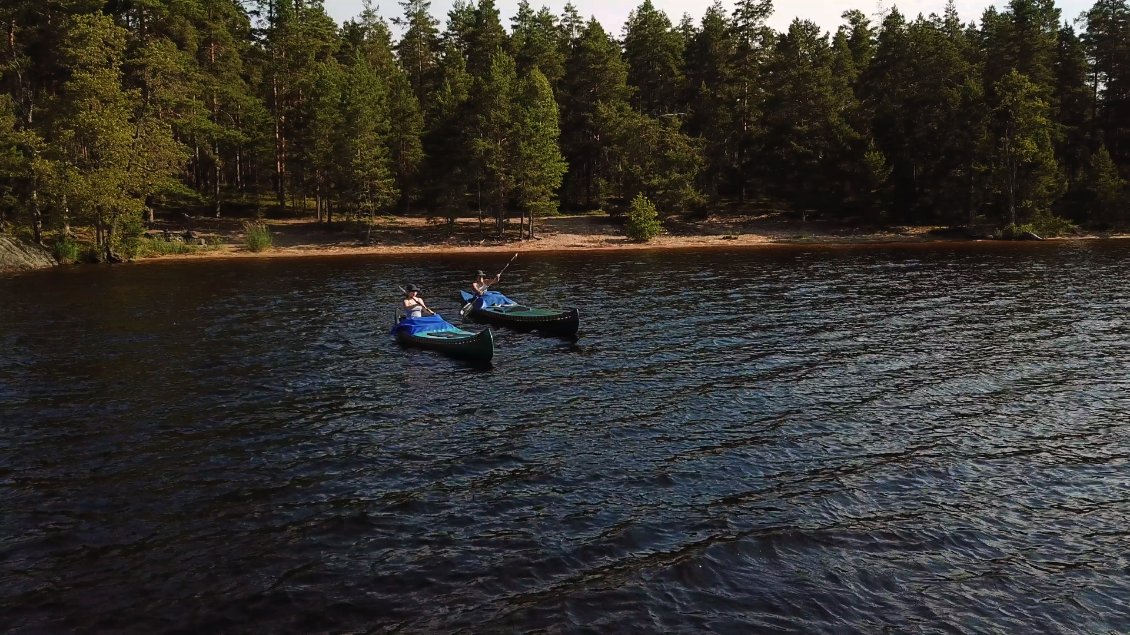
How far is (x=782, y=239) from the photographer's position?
247 feet

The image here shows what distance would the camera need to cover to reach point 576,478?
15641 mm

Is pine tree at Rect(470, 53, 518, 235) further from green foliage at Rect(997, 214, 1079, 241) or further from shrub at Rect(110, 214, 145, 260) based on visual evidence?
green foliage at Rect(997, 214, 1079, 241)

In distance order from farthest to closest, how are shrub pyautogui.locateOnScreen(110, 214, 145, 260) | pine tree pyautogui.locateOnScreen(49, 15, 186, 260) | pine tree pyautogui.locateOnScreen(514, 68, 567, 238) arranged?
pine tree pyautogui.locateOnScreen(514, 68, 567, 238), shrub pyautogui.locateOnScreen(110, 214, 145, 260), pine tree pyautogui.locateOnScreen(49, 15, 186, 260)

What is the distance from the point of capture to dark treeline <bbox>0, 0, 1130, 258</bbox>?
59781mm

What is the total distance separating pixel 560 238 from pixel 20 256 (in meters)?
44.0

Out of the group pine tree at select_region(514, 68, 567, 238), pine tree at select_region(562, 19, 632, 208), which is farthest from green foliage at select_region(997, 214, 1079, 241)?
pine tree at select_region(514, 68, 567, 238)

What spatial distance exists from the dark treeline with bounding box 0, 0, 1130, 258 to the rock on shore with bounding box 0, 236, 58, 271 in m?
2.76

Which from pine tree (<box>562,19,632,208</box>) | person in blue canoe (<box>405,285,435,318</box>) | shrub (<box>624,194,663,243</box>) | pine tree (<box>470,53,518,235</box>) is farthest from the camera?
pine tree (<box>562,19,632,208</box>)

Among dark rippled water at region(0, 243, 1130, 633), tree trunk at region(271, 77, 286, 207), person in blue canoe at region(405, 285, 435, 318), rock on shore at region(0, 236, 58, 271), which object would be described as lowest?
dark rippled water at region(0, 243, 1130, 633)

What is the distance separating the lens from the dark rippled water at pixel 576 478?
36.4 ft

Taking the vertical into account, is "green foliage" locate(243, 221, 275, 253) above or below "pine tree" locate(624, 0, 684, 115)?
below

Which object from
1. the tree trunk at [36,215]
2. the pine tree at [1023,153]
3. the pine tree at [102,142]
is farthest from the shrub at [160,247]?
the pine tree at [1023,153]

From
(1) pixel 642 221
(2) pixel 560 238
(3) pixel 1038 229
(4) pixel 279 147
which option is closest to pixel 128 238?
(4) pixel 279 147

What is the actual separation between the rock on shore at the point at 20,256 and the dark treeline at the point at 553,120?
276 cm
